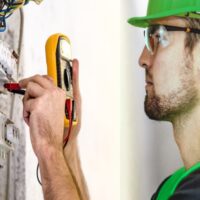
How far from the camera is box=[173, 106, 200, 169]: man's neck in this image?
120cm

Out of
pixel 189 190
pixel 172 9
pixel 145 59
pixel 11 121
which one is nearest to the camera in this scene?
pixel 189 190

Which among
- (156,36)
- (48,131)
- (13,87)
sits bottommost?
(48,131)

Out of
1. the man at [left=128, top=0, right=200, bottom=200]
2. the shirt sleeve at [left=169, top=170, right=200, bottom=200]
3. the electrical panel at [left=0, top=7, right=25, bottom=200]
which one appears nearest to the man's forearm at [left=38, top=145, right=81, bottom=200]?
the electrical panel at [left=0, top=7, right=25, bottom=200]

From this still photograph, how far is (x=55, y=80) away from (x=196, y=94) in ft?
1.48

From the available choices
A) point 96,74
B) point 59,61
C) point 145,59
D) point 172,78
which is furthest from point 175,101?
point 59,61

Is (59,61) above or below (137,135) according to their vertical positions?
above

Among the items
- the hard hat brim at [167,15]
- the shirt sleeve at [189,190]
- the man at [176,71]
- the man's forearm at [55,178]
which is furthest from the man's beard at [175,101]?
the man's forearm at [55,178]

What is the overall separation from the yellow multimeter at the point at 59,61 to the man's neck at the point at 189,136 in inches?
14.7

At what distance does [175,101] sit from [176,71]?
0.09 meters

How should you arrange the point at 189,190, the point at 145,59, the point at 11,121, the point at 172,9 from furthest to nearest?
the point at 145,59 → the point at 172,9 → the point at 11,121 → the point at 189,190

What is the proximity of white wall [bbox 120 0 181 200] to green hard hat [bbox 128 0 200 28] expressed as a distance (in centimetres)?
14

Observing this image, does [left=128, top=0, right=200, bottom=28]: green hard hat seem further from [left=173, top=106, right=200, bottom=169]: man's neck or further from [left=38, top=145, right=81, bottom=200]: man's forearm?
[left=38, top=145, right=81, bottom=200]: man's forearm

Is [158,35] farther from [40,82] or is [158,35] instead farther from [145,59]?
[40,82]

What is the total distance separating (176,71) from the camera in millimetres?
1199
